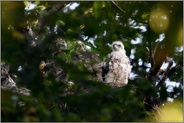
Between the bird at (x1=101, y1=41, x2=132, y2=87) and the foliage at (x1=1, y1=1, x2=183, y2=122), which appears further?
the bird at (x1=101, y1=41, x2=132, y2=87)

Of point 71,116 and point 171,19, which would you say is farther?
point 171,19

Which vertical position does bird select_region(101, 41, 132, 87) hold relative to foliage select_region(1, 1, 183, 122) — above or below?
above

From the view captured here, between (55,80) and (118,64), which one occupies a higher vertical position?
(118,64)

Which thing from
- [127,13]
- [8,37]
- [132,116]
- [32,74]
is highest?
[127,13]

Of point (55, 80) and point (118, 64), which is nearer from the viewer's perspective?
point (55, 80)

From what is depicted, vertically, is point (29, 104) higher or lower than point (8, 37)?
lower

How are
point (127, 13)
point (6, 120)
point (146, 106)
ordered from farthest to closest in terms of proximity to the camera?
point (146, 106)
point (127, 13)
point (6, 120)

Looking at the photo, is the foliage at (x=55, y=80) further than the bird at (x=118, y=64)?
No

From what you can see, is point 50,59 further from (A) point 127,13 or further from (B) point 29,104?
(A) point 127,13

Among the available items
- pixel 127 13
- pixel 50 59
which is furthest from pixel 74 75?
pixel 127 13

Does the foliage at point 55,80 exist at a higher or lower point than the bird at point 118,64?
lower

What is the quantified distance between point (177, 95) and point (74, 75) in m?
0.76

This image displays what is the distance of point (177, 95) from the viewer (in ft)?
9.78

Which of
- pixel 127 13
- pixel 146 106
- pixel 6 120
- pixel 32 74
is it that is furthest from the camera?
pixel 146 106
